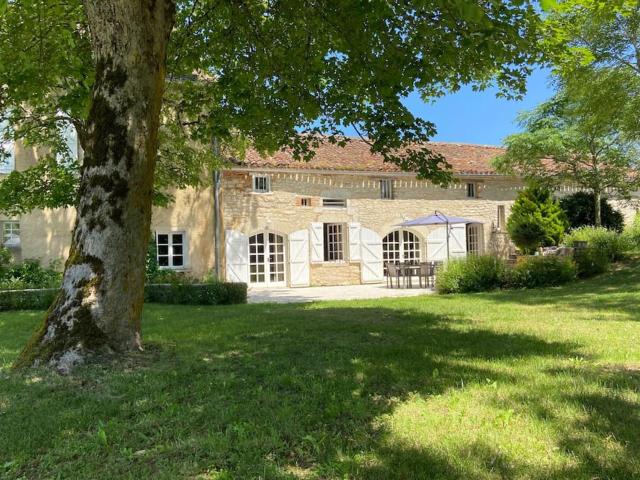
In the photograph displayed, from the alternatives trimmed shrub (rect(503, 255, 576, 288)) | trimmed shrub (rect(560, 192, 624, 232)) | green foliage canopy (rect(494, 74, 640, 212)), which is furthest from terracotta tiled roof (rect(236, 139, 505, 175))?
trimmed shrub (rect(503, 255, 576, 288))

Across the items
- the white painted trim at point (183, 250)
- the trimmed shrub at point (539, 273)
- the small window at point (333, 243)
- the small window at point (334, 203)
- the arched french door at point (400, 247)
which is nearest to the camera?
the trimmed shrub at point (539, 273)

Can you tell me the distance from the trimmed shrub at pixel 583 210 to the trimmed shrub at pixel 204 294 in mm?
14424

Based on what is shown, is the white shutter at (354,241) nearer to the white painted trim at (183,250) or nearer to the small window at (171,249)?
the white painted trim at (183,250)

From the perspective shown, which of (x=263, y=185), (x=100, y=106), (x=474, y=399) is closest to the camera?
(x=474, y=399)

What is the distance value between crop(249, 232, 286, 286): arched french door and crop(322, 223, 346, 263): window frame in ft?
5.28

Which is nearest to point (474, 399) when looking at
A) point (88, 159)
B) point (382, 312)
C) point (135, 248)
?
point (135, 248)

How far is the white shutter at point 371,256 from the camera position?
57.8ft

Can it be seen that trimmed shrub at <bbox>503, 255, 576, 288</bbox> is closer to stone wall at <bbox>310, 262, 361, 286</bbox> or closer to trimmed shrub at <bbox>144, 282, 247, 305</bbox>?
stone wall at <bbox>310, 262, 361, 286</bbox>

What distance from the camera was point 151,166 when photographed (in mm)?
4707

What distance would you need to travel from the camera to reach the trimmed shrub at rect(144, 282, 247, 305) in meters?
11.5

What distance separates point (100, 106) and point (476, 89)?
699 centimetres

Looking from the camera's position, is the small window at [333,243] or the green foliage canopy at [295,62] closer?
the green foliage canopy at [295,62]

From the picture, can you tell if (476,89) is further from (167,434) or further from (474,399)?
(167,434)

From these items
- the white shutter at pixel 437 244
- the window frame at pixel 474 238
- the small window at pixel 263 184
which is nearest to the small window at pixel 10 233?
the small window at pixel 263 184
